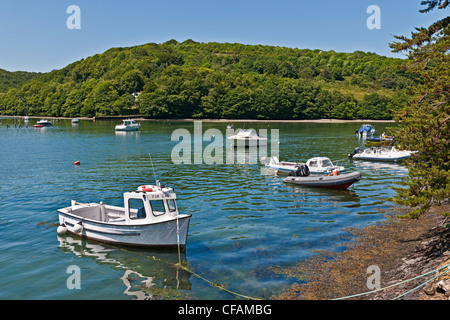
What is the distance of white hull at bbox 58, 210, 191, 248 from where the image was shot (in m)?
22.8

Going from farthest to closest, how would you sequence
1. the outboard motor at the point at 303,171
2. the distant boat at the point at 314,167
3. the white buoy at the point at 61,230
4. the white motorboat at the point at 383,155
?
the white motorboat at the point at 383,155 → the distant boat at the point at 314,167 → the outboard motor at the point at 303,171 → the white buoy at the point at 61,230

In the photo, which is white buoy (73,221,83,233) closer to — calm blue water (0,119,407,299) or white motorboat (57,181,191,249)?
white motorboat (57,181,191,249)

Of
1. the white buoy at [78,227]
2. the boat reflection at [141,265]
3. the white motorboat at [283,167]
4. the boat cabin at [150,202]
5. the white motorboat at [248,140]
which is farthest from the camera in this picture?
the white motorboat at [248,140]

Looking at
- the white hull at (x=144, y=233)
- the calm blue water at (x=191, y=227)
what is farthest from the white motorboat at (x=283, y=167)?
the white hull at (x=144, y=233)

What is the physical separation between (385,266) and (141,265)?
1337cm

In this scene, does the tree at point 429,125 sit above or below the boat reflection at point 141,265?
above

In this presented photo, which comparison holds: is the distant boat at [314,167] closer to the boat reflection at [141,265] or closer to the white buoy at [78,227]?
the boat reflection at [141,265]

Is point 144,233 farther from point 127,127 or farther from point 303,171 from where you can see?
point 127,127

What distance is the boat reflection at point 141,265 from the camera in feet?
61.3

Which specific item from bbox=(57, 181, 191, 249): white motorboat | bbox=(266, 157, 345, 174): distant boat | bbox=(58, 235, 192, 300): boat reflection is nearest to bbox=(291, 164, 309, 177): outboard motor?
bbox=(266, 157, 345, 174): distant boat

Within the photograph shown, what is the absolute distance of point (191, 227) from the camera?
91.9ft

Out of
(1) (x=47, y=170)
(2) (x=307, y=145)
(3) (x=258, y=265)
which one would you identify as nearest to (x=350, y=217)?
(3) (x=258, y=265)

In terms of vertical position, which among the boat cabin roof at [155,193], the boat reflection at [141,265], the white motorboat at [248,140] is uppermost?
the white motorboat at [248,140]

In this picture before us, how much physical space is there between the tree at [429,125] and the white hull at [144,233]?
12.5 meters
